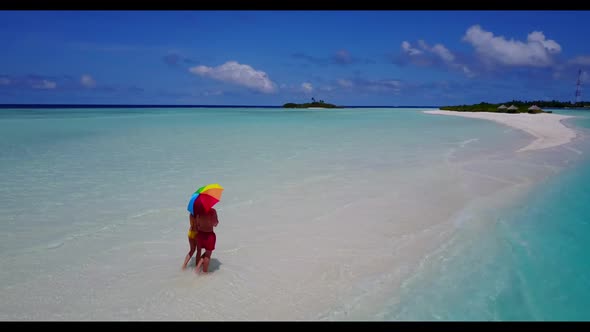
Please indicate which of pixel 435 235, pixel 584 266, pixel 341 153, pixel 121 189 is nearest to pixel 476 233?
pixel 435 235

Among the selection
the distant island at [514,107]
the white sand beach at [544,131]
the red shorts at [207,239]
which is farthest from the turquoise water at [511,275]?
the distant island at [514,107]

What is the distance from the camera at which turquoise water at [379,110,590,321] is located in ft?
11.6

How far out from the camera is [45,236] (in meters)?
5.43

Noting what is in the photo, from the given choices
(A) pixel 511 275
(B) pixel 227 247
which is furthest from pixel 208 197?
(A) pixel 511 275

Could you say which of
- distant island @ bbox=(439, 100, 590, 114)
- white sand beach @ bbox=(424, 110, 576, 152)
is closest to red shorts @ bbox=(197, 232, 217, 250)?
white sand beach @ bbox=(424, 110, 576, 152)

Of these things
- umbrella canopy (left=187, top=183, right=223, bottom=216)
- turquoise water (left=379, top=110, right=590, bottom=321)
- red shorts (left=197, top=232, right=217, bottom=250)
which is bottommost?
turquoise water (left=379, top=110, right=590, bottom=321)

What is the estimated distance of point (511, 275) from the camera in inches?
167

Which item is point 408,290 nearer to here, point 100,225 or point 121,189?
point 100,225

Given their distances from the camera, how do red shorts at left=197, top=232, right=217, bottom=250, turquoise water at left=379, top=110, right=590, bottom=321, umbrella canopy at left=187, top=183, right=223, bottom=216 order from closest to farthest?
turquoise water at left=379, top=110, right=590, bottom=321
umbrella canopy at left=187, top=183, right=223, bottom=216
red shorts at left=197, top=232, right=217, bottom=250

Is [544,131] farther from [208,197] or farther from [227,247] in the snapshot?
[208,197]

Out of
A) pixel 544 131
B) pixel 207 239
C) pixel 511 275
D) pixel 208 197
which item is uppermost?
pixel 208 197

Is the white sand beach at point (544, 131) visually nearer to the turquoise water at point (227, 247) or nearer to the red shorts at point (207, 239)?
the turquoise water at point (227, 247)

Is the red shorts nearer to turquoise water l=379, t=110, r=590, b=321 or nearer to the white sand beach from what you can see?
turquoise water l=379, t=110, r=590, b=321
